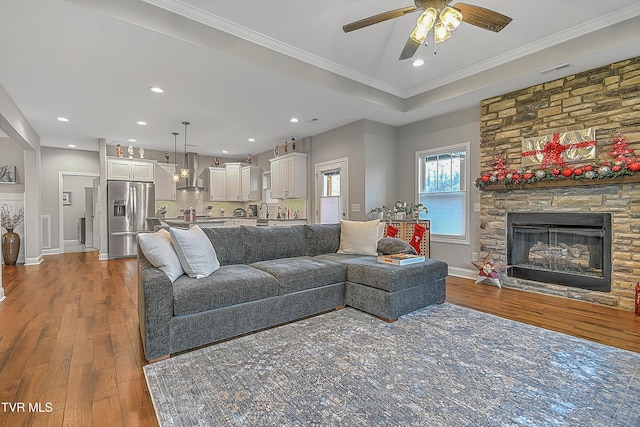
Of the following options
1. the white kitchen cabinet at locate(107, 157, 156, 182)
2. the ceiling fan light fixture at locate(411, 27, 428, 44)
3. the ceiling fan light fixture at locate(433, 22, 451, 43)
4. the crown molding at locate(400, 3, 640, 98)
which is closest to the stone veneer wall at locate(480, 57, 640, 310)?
the crown molding at locate(400, 3, 640, 98)

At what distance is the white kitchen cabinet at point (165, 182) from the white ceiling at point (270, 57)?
100 inches

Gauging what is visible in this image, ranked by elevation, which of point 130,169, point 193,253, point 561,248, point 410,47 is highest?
point 410,47

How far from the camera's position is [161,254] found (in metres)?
2.44

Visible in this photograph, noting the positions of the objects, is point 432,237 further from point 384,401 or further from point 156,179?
point 156,179

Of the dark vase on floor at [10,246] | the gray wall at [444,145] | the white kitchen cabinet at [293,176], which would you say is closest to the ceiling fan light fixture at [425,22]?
the gray wall at [444,145]

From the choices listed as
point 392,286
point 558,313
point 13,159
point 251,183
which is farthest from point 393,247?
point 13,159

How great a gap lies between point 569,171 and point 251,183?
686 centimetres

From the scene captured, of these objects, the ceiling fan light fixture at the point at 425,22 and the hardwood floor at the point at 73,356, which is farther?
the ceiling fan light fixture at the point at 425,22

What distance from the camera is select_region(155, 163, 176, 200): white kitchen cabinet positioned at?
7.84 metres

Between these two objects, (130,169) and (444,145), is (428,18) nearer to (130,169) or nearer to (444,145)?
(444,145)

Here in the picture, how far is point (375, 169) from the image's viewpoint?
18.0 feet

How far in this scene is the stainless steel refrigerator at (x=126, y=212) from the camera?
6.84m

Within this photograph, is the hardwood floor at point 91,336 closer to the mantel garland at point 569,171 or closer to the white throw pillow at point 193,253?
the white throw pillow at point 193,253

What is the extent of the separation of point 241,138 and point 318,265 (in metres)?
4.75
